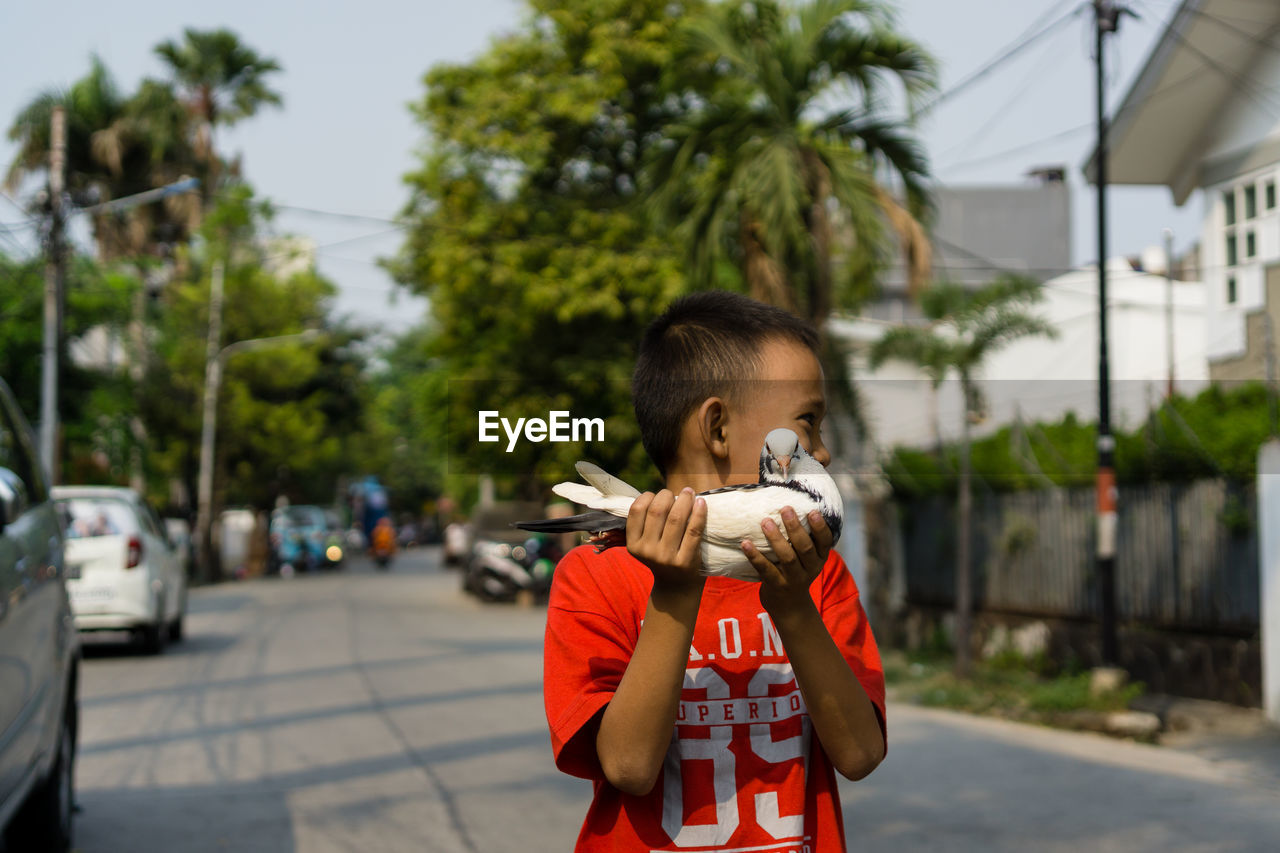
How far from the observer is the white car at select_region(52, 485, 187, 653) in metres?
13.4

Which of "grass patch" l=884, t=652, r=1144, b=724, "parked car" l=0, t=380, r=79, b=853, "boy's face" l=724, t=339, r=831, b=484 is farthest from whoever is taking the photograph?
"grass patch" l=884, t=652, r=1144, b=724

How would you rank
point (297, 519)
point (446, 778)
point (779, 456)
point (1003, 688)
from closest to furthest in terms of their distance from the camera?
point (779, 456) → point (446, 778) → point (1003, 688) → point (297, 519)

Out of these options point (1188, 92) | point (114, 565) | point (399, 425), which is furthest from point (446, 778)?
point (399, 425)

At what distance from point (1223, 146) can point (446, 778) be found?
10.1m

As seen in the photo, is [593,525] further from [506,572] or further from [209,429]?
[209,429]

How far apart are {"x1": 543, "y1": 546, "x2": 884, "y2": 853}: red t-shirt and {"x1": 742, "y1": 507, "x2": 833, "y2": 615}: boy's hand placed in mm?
428

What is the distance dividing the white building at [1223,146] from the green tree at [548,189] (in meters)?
8.64

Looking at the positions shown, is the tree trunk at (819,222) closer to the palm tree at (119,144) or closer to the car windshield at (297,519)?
the palm tree at (119,144)

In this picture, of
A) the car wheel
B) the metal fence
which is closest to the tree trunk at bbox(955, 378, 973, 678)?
the metal fence

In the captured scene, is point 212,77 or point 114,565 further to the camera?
point 212,77

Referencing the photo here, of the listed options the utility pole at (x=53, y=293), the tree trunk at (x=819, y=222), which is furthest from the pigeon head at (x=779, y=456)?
the utility pole at (x=53, y=293)

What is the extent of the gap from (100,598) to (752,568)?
1313cm

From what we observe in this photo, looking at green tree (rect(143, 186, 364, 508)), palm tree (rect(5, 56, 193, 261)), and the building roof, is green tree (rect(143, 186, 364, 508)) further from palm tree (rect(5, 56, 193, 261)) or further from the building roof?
the building roof

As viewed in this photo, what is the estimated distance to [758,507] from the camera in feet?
4.55
